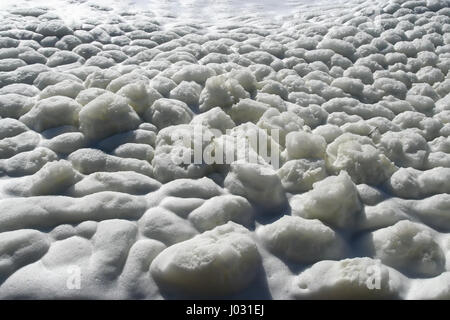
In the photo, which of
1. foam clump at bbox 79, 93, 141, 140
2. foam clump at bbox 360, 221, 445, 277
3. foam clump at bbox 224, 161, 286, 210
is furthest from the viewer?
foam clump at bbox 79, 93, 141, 140

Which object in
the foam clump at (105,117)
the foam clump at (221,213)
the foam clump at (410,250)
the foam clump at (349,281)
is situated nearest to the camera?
the foam clump at (349,281)

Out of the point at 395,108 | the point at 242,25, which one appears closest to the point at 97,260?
the point at 395,108

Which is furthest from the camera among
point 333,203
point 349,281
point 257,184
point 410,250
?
point 257,184

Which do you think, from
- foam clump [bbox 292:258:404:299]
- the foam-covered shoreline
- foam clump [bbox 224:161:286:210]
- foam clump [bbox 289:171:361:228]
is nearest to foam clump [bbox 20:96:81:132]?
the foam-covered shoreline

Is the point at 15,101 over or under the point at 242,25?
under

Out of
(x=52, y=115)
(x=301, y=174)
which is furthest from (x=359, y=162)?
(x=52, y=115)

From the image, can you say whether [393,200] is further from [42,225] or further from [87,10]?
[87,10]

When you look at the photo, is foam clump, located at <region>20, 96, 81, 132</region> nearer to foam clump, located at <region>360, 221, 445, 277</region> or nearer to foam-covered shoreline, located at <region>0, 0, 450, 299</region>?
foam-covered shoreline, located at <region>0, 0, 450, 299</region>

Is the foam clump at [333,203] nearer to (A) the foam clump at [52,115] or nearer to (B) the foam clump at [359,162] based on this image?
(B) the foam clump at [359,162]

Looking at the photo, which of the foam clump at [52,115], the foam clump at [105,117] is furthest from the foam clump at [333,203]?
the foam clump at [52,115]

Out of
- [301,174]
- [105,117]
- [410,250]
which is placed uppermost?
[105,117]

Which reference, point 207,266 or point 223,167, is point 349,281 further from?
point 223,167
